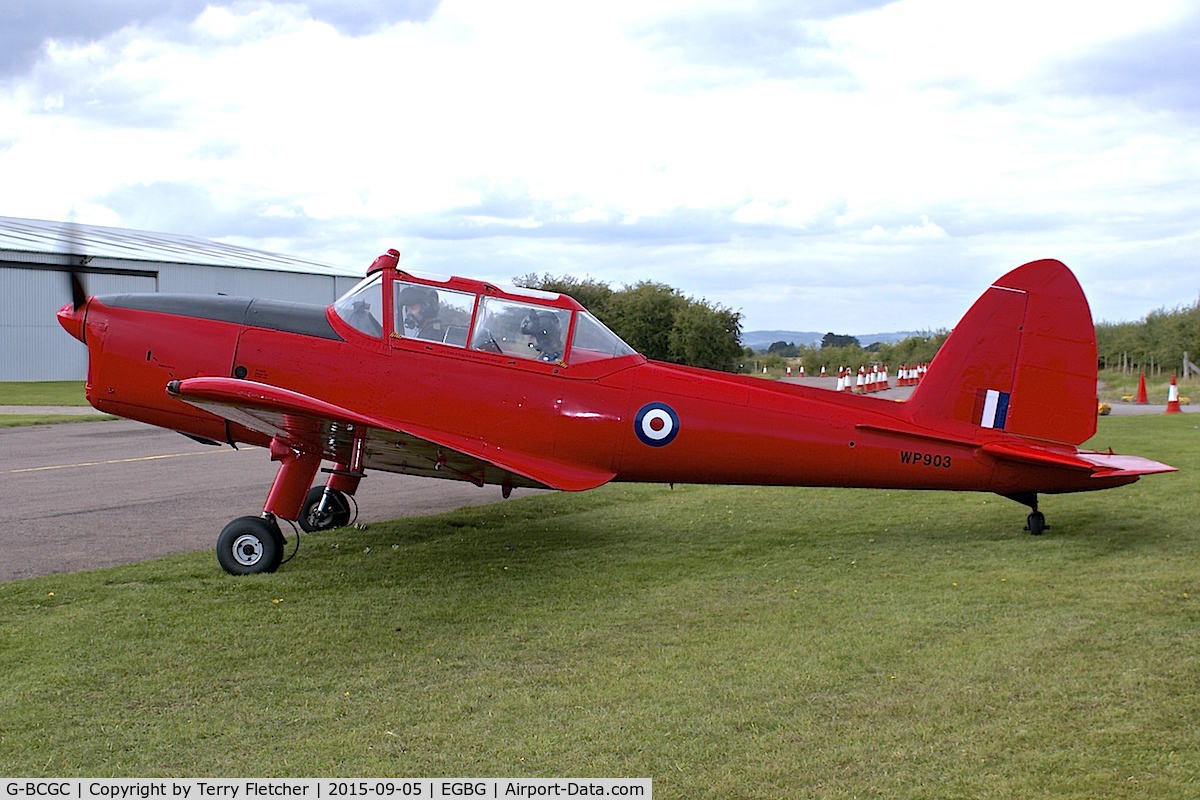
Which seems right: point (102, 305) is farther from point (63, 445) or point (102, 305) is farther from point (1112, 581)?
point (63, 445)

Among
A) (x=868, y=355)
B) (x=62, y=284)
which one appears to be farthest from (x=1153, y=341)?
(x=62, y=284)

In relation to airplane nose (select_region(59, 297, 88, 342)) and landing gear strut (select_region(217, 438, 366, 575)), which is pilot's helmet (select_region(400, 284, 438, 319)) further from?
airplane nose (select_region(59, 297, 88, 342))

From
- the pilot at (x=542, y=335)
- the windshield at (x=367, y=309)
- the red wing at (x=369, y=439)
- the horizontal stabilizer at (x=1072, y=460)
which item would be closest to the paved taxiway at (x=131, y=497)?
the red wing at (x=369, y=439)

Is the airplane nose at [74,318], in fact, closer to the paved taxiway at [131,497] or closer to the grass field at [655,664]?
the paved taxiway at [131,497]

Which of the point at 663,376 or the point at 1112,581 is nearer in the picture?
the point at 1112,581

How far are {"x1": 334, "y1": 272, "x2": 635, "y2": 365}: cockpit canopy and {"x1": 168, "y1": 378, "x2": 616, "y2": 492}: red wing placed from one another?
0.72 metres

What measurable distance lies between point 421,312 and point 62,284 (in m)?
31.1

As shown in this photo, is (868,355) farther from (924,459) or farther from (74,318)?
(74,318)

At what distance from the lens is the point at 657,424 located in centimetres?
721

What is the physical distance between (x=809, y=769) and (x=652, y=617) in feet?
6.80

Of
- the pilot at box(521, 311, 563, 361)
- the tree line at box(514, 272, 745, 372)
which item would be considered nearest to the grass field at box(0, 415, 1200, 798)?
the pilot at box(521, 311, 563, 361)

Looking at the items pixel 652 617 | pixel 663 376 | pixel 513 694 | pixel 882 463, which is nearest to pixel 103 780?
pixel 513 694

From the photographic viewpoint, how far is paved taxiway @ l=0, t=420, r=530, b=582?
7406 mm

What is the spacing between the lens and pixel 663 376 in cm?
732
